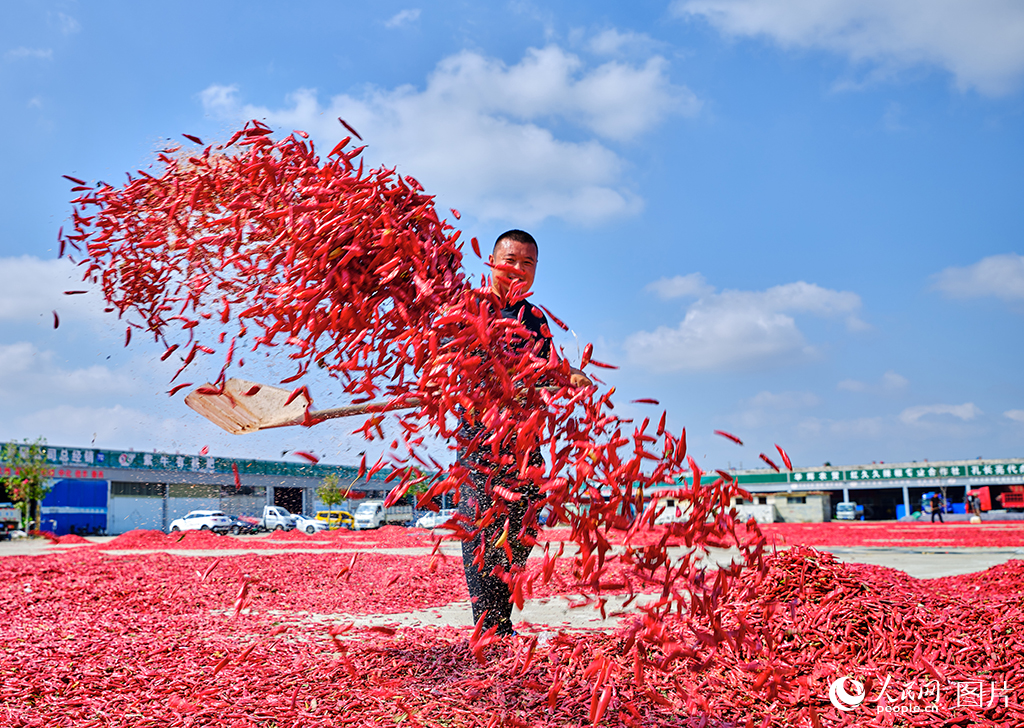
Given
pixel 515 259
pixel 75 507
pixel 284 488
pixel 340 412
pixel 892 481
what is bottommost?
pixel 892 481

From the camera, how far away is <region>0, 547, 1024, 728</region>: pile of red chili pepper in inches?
94.5

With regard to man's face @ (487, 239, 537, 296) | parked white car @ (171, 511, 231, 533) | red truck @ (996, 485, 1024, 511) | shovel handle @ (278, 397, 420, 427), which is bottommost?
red truck @ (996, 485, 1024, 511)

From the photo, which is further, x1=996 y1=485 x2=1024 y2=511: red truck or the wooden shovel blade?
x1=996 y1=485 x2=1024 y2=511: red truck

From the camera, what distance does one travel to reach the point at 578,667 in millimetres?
2758

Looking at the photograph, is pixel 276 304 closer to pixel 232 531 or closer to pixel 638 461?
pixel 638 461

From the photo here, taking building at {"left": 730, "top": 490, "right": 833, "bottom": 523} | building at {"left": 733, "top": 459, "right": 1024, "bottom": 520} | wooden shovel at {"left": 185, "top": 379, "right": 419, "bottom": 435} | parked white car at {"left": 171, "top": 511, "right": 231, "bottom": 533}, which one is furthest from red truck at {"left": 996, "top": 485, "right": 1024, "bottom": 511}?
wooden shovel at {"left": 185, "top": 379, "right": 419, "bottom": 435}

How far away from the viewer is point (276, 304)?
8.07ft

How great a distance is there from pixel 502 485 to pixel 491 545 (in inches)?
22.2

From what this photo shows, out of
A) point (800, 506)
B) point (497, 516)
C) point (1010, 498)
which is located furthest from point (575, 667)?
point (1010, 498)

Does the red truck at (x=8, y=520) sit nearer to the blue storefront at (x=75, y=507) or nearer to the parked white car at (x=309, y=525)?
the blue storefront at (x=75, y=507)

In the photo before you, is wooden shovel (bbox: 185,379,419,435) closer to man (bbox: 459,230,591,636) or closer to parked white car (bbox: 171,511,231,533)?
man (bbox: 459,230,591,636)

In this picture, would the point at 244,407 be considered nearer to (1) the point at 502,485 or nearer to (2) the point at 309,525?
(1) the point at 502,485

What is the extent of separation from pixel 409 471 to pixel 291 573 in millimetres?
6113

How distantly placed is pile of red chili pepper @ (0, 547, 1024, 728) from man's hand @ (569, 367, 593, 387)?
0.82 m
